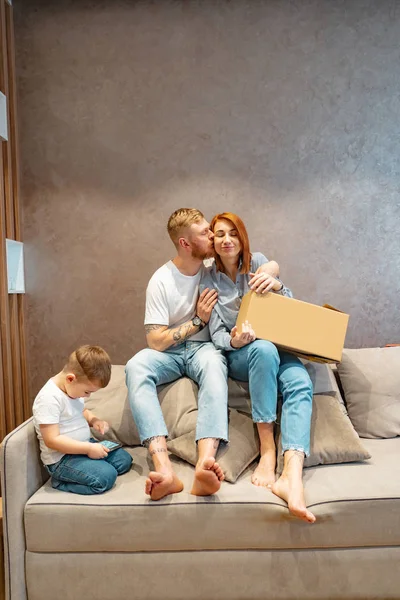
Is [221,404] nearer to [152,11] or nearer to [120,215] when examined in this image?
[120,215]

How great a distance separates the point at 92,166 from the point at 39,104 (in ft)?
1.49

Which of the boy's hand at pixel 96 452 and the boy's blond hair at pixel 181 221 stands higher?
the boy's blond hair at pixel 181 221

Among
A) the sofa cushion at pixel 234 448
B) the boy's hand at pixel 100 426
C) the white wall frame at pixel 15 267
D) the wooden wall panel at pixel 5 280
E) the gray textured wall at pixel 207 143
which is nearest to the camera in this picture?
the sofa cushion at pixel 234 448

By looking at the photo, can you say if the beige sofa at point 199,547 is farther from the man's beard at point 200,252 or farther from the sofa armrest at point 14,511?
the man's beard at point 200,252

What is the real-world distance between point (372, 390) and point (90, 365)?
131 centimetres

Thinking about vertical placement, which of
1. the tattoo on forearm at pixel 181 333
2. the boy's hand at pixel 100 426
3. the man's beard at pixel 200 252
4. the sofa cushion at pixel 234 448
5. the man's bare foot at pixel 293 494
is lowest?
Answer: the man's bare foot at pixel 293 494

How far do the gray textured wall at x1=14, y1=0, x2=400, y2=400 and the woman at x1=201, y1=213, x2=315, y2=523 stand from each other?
2.06 ft

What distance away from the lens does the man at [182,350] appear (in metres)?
2.05

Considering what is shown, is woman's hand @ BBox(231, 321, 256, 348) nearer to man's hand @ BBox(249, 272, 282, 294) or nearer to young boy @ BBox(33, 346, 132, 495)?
man's hand @ BBox(249, 272, 282, 294)

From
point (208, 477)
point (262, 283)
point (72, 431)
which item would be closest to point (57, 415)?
point (72, 431)

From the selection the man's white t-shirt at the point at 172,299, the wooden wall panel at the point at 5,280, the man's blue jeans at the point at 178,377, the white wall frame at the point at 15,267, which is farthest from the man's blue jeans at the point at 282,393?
the white wall frame at the point at 15,267

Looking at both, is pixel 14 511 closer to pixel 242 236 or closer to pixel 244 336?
pixel 244 336

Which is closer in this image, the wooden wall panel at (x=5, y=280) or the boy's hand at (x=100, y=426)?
the boy's hand at (x=100, y=426)

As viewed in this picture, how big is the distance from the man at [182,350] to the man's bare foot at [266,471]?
0.56 ft
